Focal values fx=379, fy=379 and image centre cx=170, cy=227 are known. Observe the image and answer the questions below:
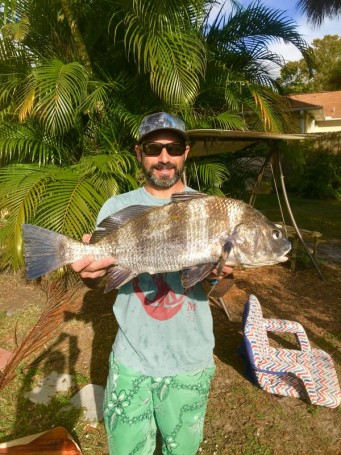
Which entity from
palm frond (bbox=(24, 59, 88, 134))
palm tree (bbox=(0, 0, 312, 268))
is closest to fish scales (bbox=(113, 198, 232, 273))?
palm tree (bbox=(0, 0, 312, 268))

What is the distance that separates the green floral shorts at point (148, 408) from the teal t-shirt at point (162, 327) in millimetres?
60

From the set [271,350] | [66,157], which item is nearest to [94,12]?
[66,157]

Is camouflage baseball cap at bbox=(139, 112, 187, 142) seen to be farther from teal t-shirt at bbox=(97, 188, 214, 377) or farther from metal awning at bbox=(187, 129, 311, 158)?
metal awning at bbox=(187, 129, 311, 158)

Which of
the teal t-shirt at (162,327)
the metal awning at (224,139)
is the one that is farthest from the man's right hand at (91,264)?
the metal awning at (224,139)

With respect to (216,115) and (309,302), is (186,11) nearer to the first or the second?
(216,115)

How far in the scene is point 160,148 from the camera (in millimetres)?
2221

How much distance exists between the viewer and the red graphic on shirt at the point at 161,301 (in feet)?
6.99

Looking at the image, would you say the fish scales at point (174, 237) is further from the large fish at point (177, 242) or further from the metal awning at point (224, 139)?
the metal awning at point (224, 139)

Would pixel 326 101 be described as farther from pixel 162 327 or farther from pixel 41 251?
pixel 41 251

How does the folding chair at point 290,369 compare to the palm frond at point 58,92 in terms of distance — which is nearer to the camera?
the folding chair at point 290,369

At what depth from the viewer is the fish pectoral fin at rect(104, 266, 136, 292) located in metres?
2.00

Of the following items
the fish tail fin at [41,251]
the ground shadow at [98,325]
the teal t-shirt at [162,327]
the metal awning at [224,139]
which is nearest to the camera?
the fish tail fin at [41,251]

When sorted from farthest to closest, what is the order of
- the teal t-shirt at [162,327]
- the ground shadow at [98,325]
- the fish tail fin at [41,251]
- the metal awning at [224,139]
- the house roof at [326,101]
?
the house roof at [326,101]
the metal awning at [224,139]
the ground shadow at [98,325]
the teal t-shirt at [162,327]
the fish tail fin at [41,251]

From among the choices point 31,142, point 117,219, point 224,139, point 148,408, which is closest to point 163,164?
point 117,219
